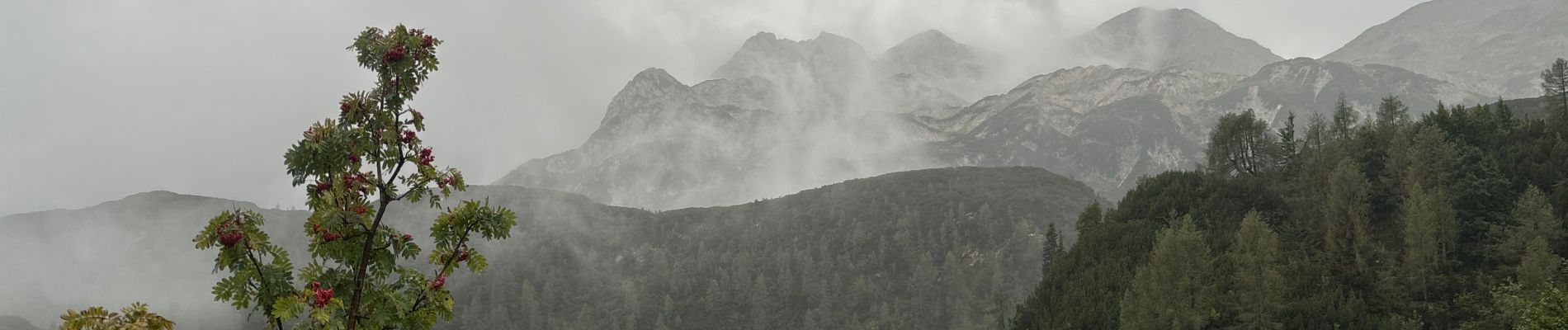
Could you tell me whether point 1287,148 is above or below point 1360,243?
above

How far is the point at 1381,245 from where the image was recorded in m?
70.4

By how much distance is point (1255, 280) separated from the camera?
66.4m

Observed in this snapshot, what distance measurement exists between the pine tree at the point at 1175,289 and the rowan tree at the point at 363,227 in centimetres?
6908

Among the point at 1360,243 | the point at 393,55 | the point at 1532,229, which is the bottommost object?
the point at 1360,243

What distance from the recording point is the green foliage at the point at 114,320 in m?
7.92

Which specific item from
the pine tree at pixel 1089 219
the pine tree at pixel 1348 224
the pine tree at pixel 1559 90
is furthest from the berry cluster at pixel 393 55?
the pine tree at pixel 1559 90

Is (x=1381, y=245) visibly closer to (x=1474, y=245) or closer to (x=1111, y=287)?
(x=1474, y=245)

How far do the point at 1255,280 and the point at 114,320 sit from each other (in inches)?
2966

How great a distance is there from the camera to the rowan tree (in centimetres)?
864

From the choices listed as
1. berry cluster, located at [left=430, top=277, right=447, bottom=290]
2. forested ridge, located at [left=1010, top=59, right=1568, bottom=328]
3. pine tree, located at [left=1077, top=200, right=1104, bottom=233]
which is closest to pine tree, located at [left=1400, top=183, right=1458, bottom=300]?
forested ridge, located at [left=1010, top=59, right=1568, bottom=328]

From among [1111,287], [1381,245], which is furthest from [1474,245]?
[1111,287]

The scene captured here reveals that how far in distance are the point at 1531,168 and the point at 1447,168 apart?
7.52 m

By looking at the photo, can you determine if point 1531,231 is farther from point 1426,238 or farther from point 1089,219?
point 1089,219

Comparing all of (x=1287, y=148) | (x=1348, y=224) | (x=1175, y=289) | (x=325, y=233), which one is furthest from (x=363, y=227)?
(x=1287, y=148)
